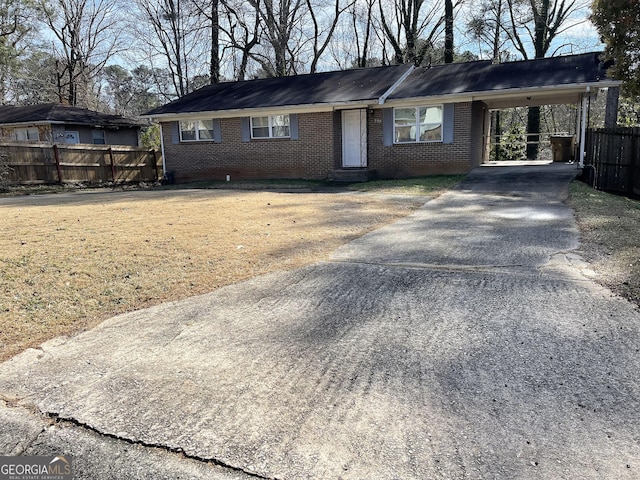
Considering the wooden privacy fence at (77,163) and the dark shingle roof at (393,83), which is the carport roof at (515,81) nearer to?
the dark shingle roof at (393,83)

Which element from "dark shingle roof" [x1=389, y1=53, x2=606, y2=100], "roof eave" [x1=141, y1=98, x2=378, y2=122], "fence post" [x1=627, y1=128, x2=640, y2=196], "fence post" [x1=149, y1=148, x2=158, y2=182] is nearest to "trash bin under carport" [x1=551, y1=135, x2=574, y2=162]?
"dark shingle roof" [x1=389, y1=53, x2=606, y2=100]

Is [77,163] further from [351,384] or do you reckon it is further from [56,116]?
[351,384]

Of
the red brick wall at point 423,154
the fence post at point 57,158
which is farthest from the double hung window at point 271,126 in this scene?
the fence post at point 57,158

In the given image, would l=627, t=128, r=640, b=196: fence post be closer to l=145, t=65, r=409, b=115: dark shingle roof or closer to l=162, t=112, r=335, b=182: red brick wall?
l=145, t=65, r=409, b=115: dark shingle roof

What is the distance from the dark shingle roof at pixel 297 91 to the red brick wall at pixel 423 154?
1383mm

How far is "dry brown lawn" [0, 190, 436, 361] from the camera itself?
429cm

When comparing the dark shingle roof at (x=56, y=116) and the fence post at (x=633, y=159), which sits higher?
the dark shingle roof at (x=56, y=116)

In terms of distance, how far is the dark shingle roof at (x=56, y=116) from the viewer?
919 inches

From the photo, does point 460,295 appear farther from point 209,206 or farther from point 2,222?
point 2,222

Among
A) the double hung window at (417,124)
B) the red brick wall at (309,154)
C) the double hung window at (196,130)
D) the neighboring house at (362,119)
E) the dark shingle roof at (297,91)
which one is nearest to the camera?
the neighboring house at (362,119)

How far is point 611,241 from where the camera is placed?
616cm

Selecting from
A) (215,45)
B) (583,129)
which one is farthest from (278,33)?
(583,129)

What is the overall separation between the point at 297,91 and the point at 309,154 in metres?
3.09

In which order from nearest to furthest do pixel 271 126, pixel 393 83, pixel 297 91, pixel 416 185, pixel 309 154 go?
pixel 416 185 → pixel 393 83 → pixel 309 154 → pixel 271 126 → pixel 297 91
